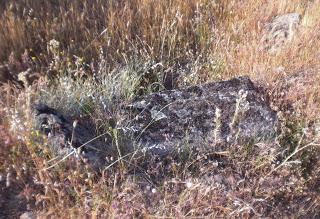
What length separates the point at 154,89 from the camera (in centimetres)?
361

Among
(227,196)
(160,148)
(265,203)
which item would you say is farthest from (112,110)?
(265,203)

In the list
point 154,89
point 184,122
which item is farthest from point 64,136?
point 154,89

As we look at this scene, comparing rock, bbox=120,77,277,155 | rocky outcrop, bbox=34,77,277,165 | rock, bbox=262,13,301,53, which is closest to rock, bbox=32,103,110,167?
rocky outcrop, bbox=34,77,277,165

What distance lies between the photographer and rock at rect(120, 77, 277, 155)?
9.52 ft

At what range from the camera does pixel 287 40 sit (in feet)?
13.0

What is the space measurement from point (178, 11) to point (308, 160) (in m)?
1.87

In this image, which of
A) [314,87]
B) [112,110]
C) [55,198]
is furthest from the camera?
[314,87]

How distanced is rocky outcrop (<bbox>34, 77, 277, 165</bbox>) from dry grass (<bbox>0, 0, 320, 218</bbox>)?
111 mm

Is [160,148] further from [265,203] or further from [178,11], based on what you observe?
[178,11]

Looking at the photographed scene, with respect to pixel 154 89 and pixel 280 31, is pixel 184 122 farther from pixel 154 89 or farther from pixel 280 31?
pixel 280 31

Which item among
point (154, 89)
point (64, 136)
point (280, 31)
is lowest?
point (154, 89)

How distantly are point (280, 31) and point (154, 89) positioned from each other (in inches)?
58.7

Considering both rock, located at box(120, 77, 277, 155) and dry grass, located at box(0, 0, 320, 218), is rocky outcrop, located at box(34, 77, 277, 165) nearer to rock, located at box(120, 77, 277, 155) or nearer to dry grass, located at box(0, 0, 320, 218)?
rock, located at box(120, 77, 277, 155)

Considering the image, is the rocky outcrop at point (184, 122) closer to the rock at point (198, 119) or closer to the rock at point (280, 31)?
the rock at point (198, 119)
